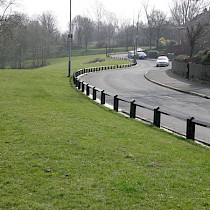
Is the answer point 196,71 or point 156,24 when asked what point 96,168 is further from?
point 156,24

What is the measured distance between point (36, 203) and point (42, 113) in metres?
8.13

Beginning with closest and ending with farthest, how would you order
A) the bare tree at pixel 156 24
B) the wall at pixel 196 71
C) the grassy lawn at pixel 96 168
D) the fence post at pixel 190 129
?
the grassy lawn at pixel 96 168 < the fence post at pixel 190 129 < the wall at pixel 196 71 < the bare tree at pixel 156 24

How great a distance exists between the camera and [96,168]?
20.9ft

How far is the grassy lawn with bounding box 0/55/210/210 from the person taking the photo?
498 centimetres

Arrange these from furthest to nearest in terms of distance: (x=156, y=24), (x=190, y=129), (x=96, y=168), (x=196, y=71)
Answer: (x=156, y=24)
(x=196, y=71)
(x=190, y=129)
(x=96, y=168)

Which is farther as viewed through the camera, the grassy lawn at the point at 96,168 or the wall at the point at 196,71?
the wall at the point at 196,71

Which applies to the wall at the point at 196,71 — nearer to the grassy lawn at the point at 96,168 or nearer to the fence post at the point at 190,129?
the fence post at the point at 190,129

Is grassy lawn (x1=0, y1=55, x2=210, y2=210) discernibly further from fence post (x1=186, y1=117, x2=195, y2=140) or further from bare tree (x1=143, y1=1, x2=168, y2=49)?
bare tree (x1=143, y1=1, x2=168, y2=49)

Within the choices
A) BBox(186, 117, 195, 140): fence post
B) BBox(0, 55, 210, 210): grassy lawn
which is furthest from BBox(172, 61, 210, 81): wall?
BBox(0, 55, 210, 210): grassy lawn

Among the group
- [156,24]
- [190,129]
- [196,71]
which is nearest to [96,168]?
[190,129]

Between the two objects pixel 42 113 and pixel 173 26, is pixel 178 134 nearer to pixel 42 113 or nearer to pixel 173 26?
pixel 42 113

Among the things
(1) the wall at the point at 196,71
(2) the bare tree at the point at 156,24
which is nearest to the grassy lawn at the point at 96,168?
(1) the wall at the point at 196,71

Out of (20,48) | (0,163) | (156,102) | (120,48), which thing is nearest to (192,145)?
(0,163)

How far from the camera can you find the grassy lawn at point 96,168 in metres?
4.98
